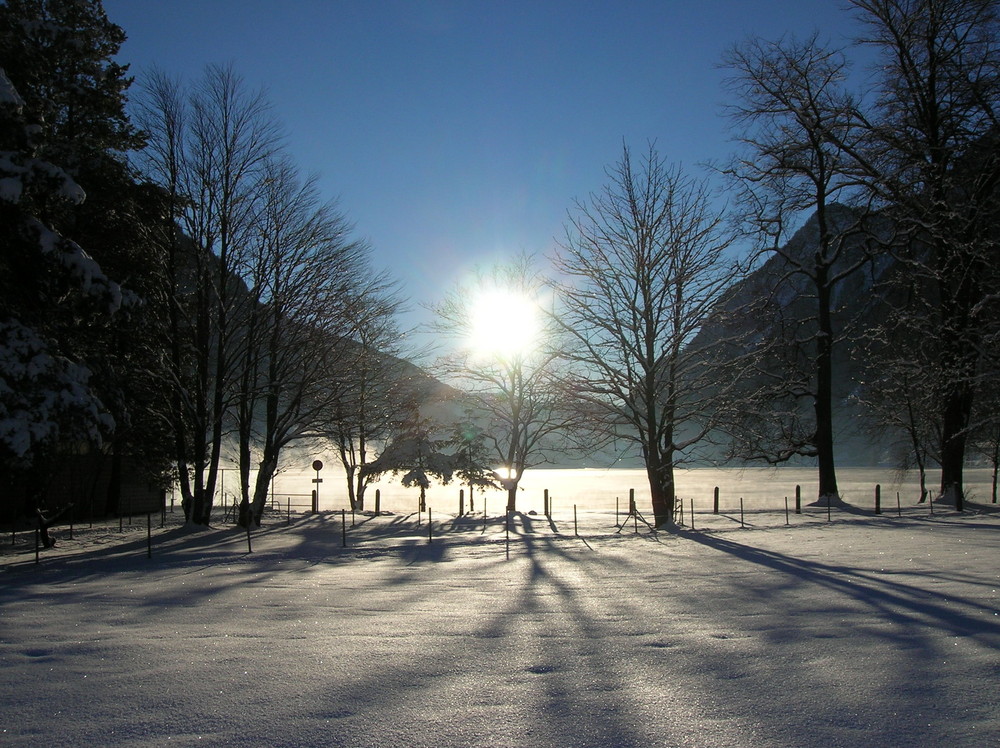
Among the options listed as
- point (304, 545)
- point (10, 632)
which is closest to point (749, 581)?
point (10, 632)

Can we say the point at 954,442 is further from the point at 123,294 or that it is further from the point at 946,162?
the point at 123,294

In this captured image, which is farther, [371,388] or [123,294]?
[371,388]

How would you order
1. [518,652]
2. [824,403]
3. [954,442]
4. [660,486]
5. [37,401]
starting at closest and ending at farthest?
[518,652] < [37,401] < [660,486] < [954,442] < [824,403]

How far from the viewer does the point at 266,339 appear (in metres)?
23.5

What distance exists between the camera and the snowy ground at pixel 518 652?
4.59 metres

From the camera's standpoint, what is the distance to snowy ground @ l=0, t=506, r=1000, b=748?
15.1ft

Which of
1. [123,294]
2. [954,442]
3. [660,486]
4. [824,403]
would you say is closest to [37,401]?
[123,294]

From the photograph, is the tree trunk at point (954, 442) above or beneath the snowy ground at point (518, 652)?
above

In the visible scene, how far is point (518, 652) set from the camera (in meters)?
6.37

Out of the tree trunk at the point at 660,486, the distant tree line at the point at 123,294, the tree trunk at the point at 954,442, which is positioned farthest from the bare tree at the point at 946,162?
the distant tree line at the point at 123,294

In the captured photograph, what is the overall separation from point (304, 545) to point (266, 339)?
28.6 ft

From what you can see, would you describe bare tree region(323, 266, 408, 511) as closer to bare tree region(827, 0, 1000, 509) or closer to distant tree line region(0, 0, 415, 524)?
distant tree line region(0, 0, 415, 524)

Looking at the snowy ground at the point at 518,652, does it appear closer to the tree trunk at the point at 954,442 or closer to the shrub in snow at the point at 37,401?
the shrub in snow at the point at 37,401

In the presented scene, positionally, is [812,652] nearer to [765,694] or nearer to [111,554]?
[765,694]
